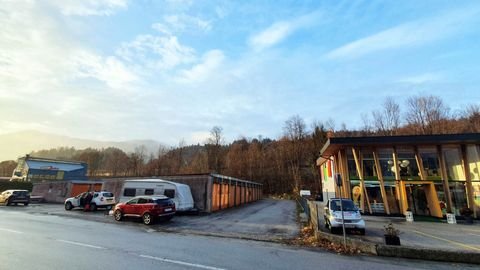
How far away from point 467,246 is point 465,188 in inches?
479

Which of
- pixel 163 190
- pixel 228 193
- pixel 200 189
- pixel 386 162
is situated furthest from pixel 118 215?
pixel 386 162

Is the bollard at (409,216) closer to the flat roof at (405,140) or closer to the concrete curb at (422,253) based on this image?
the flat roof at (405,140)

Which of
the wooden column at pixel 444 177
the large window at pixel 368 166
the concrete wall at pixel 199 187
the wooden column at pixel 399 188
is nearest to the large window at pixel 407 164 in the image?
the wooden column at pixel 399 188

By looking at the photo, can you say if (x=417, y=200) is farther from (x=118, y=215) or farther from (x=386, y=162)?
(x=118, y=215)

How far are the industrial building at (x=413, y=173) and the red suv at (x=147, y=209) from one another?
44.6ft

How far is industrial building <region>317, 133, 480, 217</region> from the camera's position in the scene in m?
19.6

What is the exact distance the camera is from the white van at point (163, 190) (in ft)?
70.5

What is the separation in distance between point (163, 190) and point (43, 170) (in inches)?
2432

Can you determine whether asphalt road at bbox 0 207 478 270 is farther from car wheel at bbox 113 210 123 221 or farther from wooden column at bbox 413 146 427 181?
wooden column at bbox 413 146 427 181

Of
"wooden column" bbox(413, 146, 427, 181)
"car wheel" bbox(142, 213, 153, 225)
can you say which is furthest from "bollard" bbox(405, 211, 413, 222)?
"car wheel" bbox(142, 213, 153, 225)

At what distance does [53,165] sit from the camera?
2714 inches

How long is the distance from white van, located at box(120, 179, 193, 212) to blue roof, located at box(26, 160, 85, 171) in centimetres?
5836

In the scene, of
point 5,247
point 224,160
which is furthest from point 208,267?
point 224,160

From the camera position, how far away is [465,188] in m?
19.7
